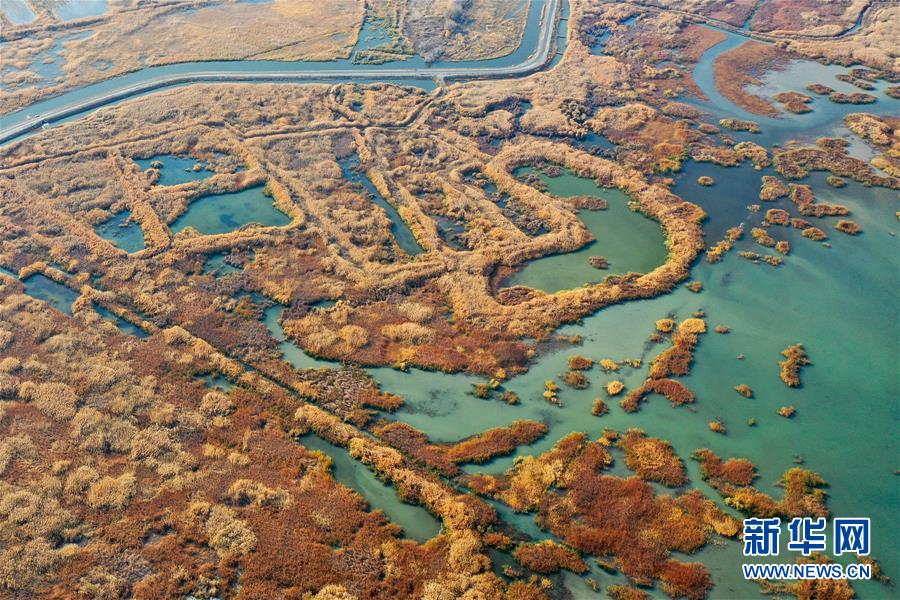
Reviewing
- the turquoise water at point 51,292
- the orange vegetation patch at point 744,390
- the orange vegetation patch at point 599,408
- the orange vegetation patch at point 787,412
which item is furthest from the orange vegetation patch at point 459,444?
the turquoise water at point 51,292

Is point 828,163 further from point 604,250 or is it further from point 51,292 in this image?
point 51,292

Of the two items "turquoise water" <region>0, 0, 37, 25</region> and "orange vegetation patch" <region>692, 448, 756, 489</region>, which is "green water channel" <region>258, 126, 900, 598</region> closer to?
"orange vegetation patch" <region>692, 448, 756, 489</region>

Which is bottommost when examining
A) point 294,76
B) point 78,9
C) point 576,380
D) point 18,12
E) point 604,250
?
point 576,380

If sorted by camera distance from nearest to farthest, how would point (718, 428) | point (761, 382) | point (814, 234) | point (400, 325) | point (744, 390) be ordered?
point (718, 428) < point (744, 390) < point (761, 382) < point (400, 325) < point (814, 234)

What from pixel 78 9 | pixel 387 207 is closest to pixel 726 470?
pixel 387 207

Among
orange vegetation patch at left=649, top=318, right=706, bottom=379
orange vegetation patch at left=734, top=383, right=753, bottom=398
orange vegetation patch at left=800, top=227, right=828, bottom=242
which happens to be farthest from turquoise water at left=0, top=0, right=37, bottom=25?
orange vegetation patch at left=800, top=227, right=828, bottom=242

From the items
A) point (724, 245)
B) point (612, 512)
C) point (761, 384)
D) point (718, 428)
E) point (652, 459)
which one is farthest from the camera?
point (724, 245)

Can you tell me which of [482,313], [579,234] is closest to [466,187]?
[579,234]
